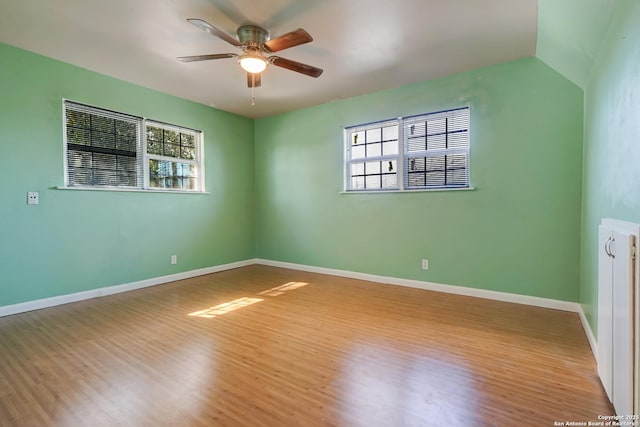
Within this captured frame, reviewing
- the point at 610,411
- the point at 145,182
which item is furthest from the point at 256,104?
the point at 610,411

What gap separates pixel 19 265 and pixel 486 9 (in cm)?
496

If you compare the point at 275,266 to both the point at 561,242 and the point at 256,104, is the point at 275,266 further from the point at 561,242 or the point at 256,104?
the point at 561,242

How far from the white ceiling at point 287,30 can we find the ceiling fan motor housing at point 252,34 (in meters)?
0.06

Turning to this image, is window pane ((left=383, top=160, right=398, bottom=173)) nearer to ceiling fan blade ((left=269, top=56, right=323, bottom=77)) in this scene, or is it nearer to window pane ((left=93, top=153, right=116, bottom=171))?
ceiling fan blade ((left=269, top=56, right=323, bottom=77))

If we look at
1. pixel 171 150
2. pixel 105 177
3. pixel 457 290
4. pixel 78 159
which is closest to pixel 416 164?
pixel 457 290

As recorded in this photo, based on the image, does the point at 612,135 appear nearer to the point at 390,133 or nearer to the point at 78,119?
the point at 390,133

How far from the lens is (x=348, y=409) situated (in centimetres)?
164

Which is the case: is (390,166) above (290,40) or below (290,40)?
below

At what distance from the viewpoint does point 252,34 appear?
8.92ft

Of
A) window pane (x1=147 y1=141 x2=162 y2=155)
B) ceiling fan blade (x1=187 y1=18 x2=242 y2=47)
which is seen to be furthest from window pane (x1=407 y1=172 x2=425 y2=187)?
window pane (x1=147 y1=141 x2=162 y2=155)

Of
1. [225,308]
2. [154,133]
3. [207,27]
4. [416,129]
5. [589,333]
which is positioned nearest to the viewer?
[207,27]

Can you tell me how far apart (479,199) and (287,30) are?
2.76 meters

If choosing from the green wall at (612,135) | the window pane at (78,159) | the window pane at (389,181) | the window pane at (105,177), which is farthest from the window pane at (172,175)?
the green wall at (612,135)

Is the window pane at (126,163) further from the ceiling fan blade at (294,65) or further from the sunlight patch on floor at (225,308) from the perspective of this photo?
the ceiling fan blade at (294,65)
